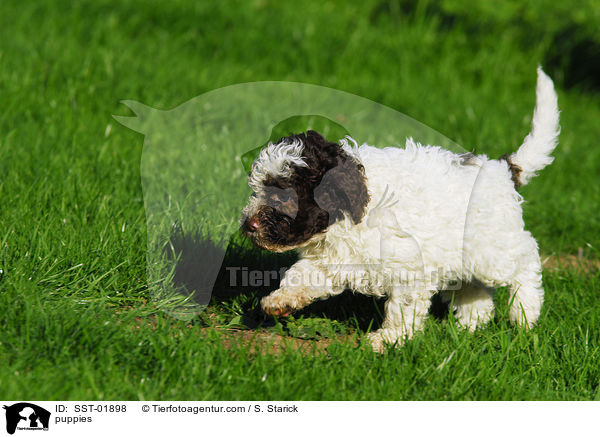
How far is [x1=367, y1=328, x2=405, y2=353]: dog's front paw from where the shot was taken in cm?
346

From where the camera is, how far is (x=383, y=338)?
3.49 meters

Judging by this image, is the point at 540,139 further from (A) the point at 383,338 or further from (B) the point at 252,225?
(B) the point at 252,225

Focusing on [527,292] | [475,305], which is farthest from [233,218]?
[527,292]

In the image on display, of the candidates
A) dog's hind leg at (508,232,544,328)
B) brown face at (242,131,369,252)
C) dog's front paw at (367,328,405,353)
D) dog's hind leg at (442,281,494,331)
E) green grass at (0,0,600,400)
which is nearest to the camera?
green grass at (0,0,600,400)

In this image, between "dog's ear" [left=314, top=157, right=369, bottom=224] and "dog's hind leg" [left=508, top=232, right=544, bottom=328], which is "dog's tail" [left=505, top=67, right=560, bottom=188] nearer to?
"dog's hind leg" [left=508, top=232, right=544, bottom=328]

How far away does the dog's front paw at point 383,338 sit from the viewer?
346 cm

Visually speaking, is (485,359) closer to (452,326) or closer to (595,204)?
(452,326)

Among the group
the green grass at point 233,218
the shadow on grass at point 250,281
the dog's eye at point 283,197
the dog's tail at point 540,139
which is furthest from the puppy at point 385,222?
the shadow on grass at point 250,281

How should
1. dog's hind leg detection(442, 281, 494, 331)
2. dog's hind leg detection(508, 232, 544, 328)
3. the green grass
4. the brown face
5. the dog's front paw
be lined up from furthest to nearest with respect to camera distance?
dog's hind leg detection(442, 281, 494, 331) < dog's hind leg detection(508, 232, 544, 328) < the dog's front paw < the brown face < the green grass

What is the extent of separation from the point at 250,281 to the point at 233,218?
0.60m

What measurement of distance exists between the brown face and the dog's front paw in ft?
2.21

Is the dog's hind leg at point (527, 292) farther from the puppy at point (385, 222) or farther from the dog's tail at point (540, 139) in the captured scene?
the dog's tail at point (540, 139)

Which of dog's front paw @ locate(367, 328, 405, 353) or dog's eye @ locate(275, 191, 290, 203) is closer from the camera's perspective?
dog's eye @ locate(275, 191, 290, 203)

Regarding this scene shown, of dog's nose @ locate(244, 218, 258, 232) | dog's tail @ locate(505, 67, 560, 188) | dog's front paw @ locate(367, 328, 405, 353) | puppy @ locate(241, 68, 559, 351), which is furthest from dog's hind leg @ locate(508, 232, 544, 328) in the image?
dog's nose @ locate(244, 218, 258, 232)
